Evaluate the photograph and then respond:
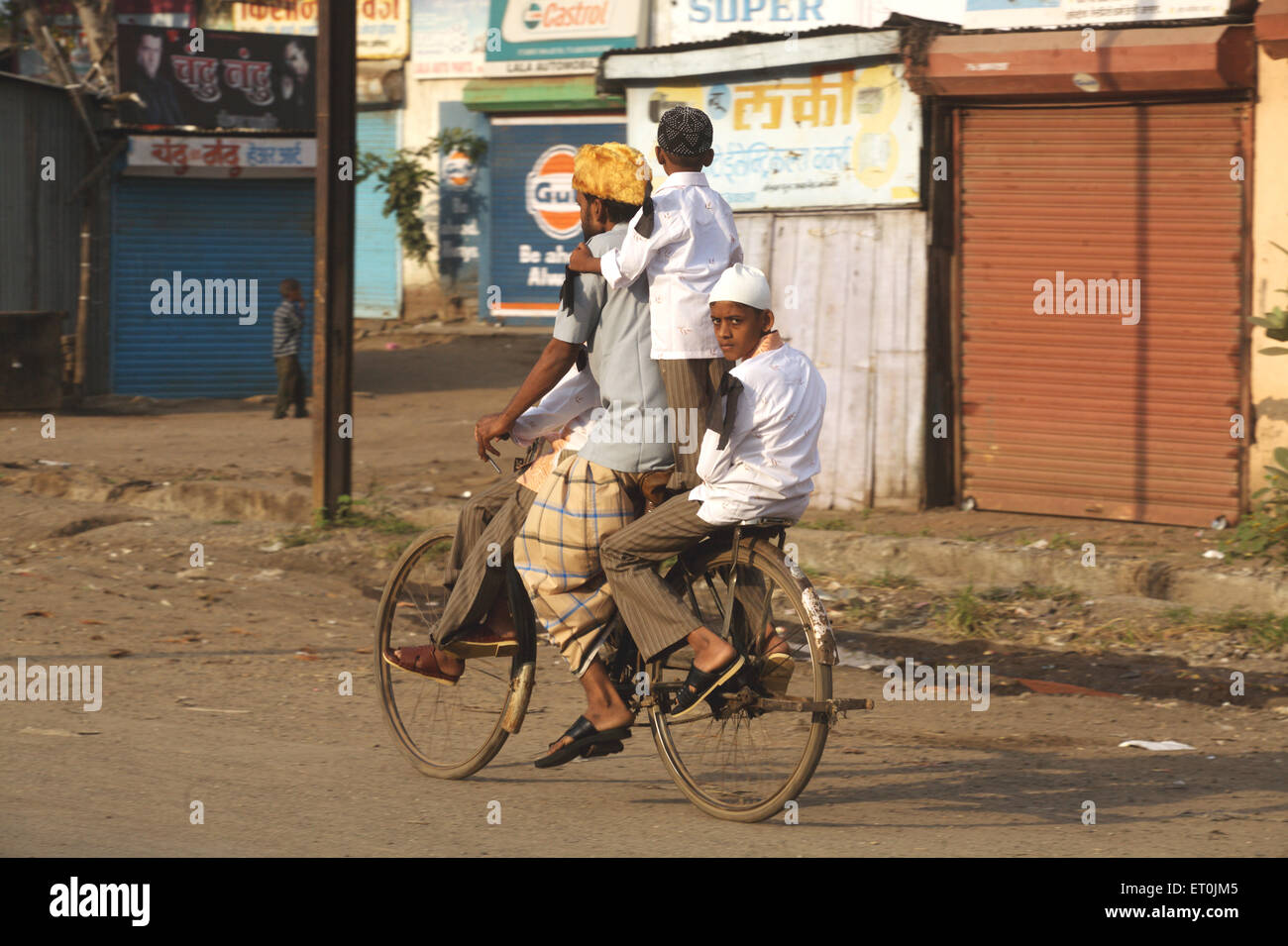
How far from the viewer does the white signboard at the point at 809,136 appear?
426 inches

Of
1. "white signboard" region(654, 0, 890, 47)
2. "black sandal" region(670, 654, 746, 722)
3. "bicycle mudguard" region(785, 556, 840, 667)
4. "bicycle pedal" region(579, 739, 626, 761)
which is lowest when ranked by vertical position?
"bicycle pedal" region(579, 739, 626, 761)

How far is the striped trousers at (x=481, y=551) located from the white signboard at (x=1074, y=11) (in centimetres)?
640

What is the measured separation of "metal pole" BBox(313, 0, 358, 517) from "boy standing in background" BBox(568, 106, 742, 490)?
5.61m

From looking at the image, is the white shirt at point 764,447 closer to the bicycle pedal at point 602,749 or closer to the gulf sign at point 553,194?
the bicycle pedal at point 602,749

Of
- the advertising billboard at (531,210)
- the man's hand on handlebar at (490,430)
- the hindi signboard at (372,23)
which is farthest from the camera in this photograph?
the hindi signboard at (372,23)

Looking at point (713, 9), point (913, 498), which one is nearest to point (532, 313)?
point (713, 9)

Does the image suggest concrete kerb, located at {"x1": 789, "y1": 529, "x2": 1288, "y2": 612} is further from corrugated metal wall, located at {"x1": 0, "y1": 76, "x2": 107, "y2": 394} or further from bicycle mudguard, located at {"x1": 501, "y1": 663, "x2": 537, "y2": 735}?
corrugated metal wall, located at {"x1": 0, "y1": 76, "x2": 107, "y2": 394}

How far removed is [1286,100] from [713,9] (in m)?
4.60

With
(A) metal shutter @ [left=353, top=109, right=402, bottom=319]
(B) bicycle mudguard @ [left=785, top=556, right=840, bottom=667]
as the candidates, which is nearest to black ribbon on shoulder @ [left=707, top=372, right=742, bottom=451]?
(B) bicycle mudguard @ [left=785, top=556, right=840, bottom=667]

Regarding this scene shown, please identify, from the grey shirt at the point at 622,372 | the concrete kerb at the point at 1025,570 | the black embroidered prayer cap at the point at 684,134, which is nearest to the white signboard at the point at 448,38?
the concrete kerb at the point at 1025,570

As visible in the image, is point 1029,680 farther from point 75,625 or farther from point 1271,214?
point 75,625

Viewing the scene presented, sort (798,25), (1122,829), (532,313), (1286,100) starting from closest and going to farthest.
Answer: (1122,829)
(1286,100)
(798,25)
(532,313)

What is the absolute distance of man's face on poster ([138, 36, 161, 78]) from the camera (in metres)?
18.7

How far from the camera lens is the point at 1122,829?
15.4 ft
